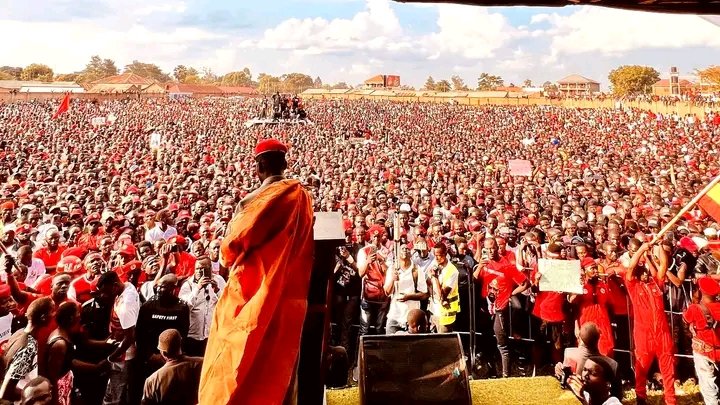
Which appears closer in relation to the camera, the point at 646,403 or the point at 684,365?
the point at 646,403

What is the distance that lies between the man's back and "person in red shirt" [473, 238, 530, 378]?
10.3 feet

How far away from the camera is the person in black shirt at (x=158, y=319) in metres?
3.99

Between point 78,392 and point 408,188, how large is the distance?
10519 millimetres

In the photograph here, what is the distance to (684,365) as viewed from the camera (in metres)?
5.35

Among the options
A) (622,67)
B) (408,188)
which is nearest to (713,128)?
(408,188)

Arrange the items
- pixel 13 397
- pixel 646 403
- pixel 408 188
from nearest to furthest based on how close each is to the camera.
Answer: pixel 13 397 < pixel 646 403 < pixel 408 188

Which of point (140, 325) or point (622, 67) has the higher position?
point (622, 67)

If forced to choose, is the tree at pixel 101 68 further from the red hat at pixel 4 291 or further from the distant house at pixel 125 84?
the red hat at pixel 4 291

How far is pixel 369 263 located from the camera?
582cm

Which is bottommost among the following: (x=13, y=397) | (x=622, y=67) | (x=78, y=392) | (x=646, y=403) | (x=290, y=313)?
(x=646, y=403)

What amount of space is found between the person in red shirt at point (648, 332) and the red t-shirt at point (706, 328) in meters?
0.30

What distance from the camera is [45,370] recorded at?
3.29 metres

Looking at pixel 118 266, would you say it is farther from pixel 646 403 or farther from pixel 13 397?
pixel 646 403

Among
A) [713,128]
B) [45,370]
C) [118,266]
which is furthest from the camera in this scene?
[713,128]
